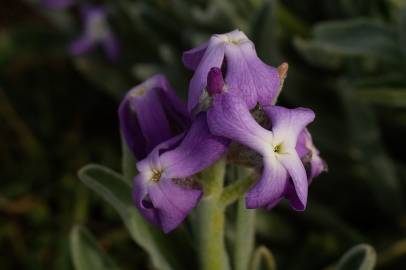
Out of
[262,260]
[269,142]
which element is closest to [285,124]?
[269,142]

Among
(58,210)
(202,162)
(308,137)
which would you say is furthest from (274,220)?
(202,162)

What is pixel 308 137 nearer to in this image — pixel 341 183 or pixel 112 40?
pixel 341 183

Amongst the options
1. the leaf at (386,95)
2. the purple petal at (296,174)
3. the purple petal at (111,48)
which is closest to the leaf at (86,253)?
the purple petal at (296,174)

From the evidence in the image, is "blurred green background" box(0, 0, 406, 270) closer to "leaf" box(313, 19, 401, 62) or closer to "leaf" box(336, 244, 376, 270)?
"leaf" box(313, 19, 401, 62)

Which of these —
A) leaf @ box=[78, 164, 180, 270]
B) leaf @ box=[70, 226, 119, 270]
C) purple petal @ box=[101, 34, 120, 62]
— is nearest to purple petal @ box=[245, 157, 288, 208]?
leaf @ box=[78, 164, 180, 270]

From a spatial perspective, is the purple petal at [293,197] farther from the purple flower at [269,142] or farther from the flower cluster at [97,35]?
the flower cluster at [97,35]

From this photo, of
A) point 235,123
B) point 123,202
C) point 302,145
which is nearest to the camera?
point 235,123

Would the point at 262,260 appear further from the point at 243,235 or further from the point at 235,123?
the point at 235,123
